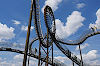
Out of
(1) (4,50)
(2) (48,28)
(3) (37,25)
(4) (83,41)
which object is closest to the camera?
(3) (37,25)

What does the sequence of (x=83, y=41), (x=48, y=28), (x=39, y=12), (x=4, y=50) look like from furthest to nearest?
(x=4, y=50), (x=83, y=41), (x=48, y=28), (x=39, y=12)

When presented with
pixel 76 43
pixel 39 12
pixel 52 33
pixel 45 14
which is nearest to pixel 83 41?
pixel 76 43

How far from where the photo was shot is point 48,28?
16.6m

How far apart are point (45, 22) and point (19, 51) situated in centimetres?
922

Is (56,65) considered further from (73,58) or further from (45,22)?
(45,22)

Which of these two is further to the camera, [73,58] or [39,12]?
[73,58]

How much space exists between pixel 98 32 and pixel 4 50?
16.7 metres

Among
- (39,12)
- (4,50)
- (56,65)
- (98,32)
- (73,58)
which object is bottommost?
(56,65)

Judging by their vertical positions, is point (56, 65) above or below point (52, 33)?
below

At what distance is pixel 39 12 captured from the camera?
14055mm

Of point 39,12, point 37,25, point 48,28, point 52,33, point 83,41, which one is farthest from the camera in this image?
point 83,41

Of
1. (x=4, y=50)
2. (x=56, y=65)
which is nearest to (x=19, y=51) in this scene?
(x=4, y=50)

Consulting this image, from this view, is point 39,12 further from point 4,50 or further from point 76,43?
point 4,50

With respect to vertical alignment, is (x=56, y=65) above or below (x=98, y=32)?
below
